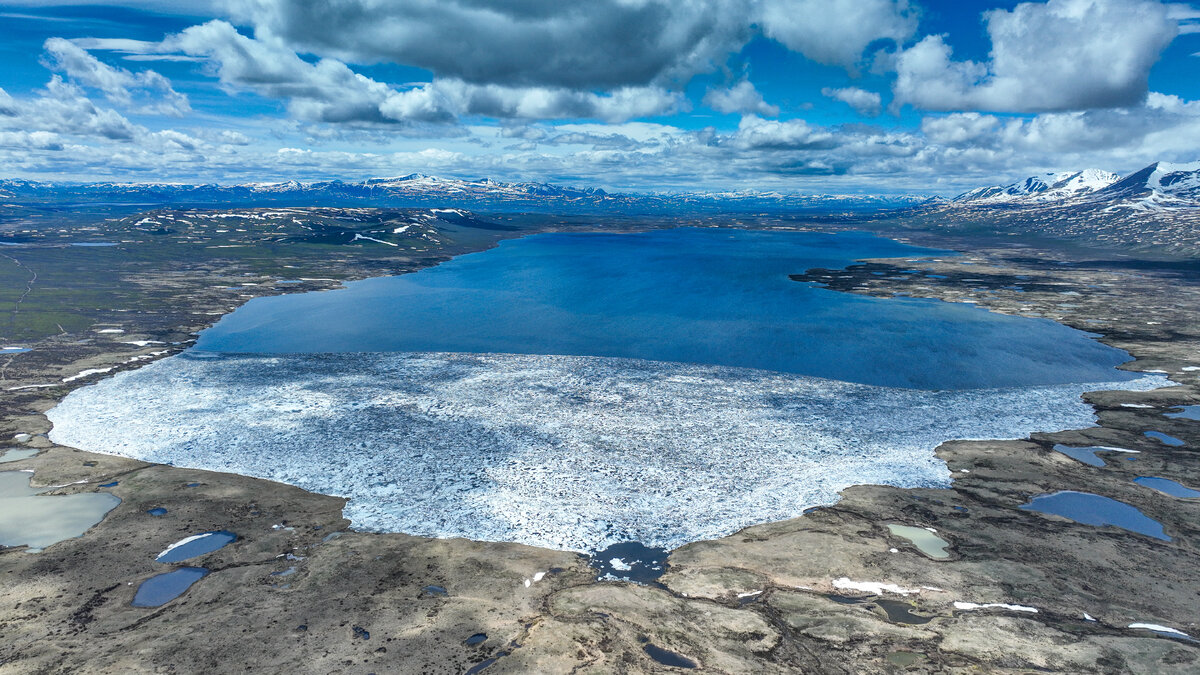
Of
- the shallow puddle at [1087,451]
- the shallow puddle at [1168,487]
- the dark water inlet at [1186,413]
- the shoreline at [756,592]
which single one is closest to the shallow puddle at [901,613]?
the shoreline at [756,592]

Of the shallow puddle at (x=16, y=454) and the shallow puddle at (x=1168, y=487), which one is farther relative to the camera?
the shallow puddle at (x=16, y=454)

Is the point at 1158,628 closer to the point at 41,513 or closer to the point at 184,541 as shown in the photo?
the point at 184,541

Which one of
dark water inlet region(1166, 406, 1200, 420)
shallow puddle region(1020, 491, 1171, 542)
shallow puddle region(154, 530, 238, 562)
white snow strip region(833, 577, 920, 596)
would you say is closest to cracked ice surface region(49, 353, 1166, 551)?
shallow puddle region(1020, 491, 1171, 542)

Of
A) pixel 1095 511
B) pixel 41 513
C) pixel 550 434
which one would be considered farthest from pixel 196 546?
pixel 1095 511

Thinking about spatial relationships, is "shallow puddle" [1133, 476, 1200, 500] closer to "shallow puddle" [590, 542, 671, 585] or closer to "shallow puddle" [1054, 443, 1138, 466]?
"shallow puddle" [1054, 443, 1138, 466]

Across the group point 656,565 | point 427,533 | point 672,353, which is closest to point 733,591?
point 656,565

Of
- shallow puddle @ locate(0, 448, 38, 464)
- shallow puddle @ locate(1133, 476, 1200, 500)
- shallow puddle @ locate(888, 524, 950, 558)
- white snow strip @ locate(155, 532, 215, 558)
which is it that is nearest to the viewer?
white snow strip @ locate(155, 532, 215, 558)

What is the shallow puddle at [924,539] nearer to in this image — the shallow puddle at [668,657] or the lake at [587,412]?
the lake at [587,412]
